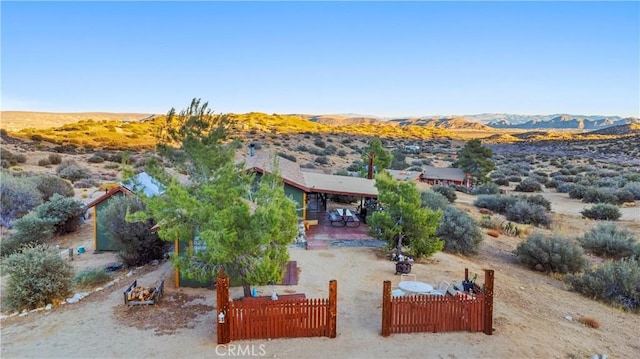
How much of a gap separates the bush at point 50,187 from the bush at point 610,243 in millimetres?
27015

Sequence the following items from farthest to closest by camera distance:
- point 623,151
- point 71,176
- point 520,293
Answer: point 623,151 → point 71,176 → point 520,293

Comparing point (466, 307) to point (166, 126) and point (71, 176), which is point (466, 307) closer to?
point (166, 126)

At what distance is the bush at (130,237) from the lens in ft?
46.1

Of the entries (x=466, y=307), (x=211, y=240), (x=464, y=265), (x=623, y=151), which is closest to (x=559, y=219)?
(x=464, y=265)

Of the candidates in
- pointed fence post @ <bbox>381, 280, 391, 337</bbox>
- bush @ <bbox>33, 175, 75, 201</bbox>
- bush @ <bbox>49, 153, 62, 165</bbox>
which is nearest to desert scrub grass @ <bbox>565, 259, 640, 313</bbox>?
pointed fence post @ <bbox>381, 280, 391, 337</bbox>

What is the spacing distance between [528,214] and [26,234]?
79.4 feet

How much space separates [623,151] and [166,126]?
244 ft

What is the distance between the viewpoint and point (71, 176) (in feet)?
105

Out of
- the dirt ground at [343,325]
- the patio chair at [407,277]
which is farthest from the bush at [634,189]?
the patio chair at [407,277]

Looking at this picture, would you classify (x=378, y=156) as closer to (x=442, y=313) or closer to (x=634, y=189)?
(x=634, y=189)

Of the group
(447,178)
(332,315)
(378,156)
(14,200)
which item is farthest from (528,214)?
(14,200)

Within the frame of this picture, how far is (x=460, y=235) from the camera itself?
Result: 16.9 meters

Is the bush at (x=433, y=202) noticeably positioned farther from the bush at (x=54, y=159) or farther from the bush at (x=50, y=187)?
the bush at (x=54, y=159)

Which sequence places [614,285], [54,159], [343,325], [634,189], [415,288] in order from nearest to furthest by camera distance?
1. [343,325]
2. [415,288]
3. [614,285]
4. [634,189]
5. [54,159]
